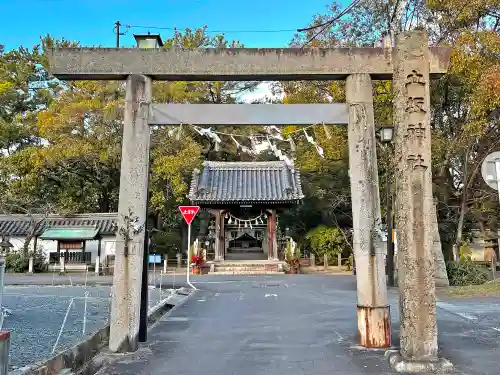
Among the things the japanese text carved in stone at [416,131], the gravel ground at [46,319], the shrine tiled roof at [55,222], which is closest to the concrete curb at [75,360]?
the gravel ground at [46,319]

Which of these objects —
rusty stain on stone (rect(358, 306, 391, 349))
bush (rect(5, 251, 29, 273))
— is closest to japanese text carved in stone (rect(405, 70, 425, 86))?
rusty stain on stone (rect(358, 306, 391, 349))

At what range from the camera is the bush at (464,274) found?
18.6 m

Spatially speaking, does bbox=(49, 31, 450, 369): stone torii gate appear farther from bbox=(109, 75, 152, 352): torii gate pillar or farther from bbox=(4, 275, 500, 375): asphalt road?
bbox=(4, 275, 500, 375): asphalt road

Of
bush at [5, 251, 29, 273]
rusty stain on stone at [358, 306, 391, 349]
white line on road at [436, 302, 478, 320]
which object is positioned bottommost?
white line on road at [436, 302, 478, 320]

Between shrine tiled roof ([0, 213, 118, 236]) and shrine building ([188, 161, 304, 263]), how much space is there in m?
6.80

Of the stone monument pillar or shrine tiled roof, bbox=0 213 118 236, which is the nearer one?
the stone monument pillar

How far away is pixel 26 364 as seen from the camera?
6.16 metres

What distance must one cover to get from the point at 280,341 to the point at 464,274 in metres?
13.3

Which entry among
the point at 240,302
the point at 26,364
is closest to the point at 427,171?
the point at 26,364

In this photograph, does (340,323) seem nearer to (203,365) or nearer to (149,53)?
(203,365)

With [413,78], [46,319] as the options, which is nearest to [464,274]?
[413,78]

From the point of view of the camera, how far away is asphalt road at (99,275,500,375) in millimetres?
6410

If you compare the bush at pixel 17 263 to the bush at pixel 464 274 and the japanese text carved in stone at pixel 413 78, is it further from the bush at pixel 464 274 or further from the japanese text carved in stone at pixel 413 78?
the japanese text carved in stone at pixel 413 78

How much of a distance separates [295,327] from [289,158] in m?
24.8
